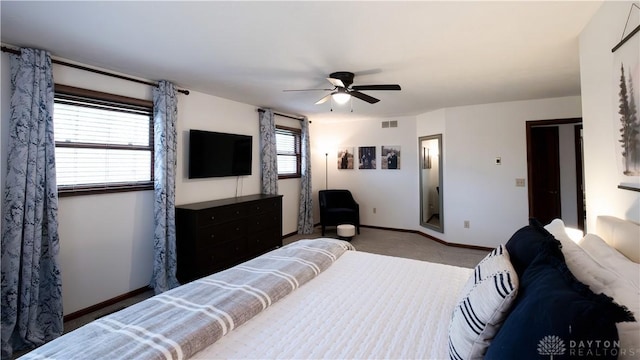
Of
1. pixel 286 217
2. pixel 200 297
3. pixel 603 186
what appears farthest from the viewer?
pixel 286 217

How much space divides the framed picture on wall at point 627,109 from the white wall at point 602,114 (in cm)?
4

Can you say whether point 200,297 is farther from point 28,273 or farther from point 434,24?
point 434,24

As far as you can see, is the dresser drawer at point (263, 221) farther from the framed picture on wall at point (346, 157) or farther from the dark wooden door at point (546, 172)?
the dark wooden door at point (546, 172)

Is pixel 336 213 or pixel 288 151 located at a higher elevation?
pixel 288 151

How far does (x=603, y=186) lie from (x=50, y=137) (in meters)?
4.12

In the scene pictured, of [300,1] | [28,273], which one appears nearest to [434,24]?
[300,1]

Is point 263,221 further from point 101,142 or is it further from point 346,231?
point 101,142

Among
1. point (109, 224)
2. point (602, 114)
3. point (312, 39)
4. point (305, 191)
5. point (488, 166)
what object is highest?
point (312, 39)

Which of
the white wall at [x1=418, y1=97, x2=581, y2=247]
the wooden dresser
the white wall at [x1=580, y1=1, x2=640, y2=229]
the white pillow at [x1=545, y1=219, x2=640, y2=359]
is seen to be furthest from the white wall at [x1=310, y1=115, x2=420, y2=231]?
the white pillow at [x1=545, y1=219, x2=640, y2=359]

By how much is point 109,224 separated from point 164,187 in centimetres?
61

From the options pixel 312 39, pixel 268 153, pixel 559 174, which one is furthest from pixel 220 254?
pixel 559 174

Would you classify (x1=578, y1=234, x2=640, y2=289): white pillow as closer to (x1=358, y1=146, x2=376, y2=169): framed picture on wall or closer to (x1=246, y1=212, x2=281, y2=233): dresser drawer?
(x1=246, y1=212, x2=281, y2=233): dresser drawer

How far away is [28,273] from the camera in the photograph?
7.38 ft

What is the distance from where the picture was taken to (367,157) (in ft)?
20.6
